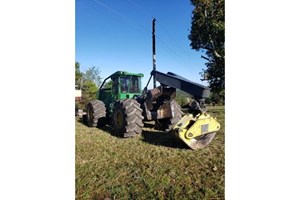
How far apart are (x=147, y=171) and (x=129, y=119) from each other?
933mm

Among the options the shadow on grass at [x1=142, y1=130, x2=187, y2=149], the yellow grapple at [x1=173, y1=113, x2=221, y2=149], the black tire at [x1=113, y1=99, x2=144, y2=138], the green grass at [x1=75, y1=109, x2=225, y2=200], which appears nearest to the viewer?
the green grass at [x1=75, y1=109, x2=225, y2=200]

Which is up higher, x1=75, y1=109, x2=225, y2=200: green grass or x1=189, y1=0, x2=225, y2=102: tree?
x1=189, y1=0, x2=225, y2=102: tree

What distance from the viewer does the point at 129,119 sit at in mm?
2164

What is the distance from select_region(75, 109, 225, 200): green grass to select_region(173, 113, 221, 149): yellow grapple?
58mm

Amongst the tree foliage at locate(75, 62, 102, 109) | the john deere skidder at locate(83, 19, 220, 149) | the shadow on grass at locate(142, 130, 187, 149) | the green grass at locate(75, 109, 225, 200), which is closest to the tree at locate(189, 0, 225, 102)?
the john deere skidder at locate(83, 19, 220, 149)

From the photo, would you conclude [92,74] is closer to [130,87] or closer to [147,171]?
[147,171]

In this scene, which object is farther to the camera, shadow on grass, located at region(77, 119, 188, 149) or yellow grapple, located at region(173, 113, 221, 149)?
shadow on grass, located at region(77, 119, 188, 149)

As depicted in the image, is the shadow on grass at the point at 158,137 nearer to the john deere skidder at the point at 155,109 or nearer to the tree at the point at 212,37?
the john deere skidder at the point at 155,109

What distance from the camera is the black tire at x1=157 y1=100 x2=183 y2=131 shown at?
7.35 feet

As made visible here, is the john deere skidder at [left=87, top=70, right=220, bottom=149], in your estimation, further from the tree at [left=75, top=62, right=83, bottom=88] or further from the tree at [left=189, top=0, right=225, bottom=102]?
the tree at [left=75, top=62, right=83, bottom=88]

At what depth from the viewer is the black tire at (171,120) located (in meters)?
2.24
